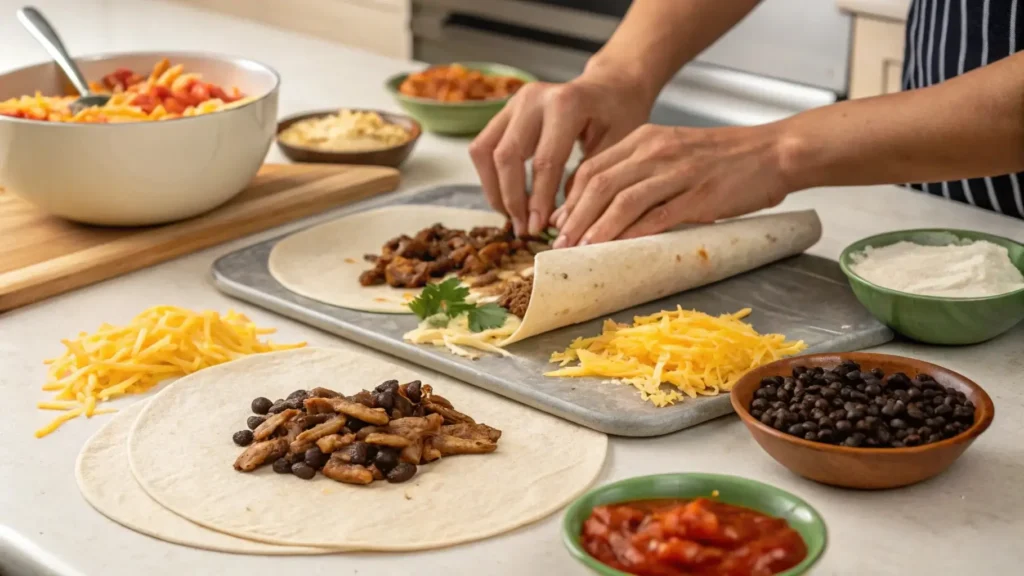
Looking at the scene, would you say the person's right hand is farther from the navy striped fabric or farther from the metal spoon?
the metal spoon

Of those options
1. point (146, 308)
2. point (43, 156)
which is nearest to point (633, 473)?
point (146, 308)

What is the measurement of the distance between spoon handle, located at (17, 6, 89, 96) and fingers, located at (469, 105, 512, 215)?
3.04 ft

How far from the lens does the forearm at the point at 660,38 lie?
2.76m

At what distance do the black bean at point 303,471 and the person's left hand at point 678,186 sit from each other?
814 mm

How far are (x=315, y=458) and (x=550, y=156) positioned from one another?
41.1 inches

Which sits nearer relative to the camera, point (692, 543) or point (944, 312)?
point (692, 543)

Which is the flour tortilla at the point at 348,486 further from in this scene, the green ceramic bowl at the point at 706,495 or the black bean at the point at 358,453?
the green ceramic bowl at the point at 706,495

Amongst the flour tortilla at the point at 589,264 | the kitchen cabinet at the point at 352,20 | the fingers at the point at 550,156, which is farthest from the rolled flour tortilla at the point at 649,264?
the kitchen cabinet at the point at 352,20

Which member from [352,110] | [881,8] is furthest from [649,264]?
[881,8]

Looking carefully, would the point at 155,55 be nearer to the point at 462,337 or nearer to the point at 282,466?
the point at 462,337

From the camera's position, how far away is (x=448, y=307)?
2105 millimetres

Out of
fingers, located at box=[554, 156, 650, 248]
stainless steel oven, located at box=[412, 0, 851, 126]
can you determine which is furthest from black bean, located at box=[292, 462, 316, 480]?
stainless steel oven, located at box=[412, 0, 851, 126]

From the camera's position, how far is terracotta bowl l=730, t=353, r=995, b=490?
1.48 m

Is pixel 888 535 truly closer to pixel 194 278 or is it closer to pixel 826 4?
pixel 194 278
